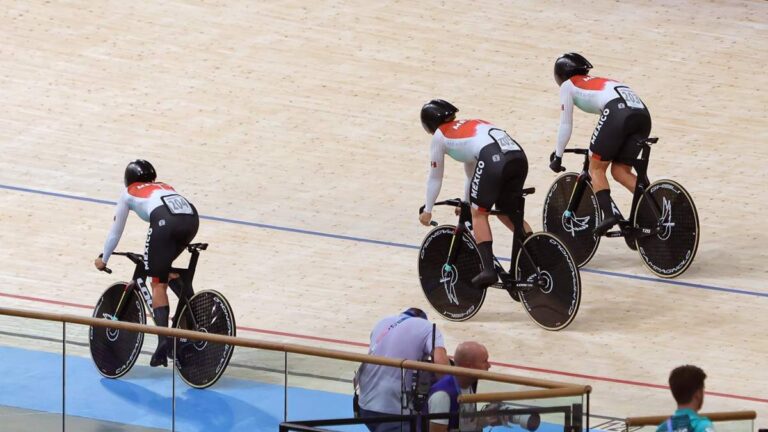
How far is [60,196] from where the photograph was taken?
14.9 metres

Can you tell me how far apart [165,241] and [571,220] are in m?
3.15

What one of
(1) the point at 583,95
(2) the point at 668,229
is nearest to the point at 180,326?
(1) the point at 583,95

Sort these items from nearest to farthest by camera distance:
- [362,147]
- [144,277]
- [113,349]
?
[113,349]
[144,277]
[362,147]

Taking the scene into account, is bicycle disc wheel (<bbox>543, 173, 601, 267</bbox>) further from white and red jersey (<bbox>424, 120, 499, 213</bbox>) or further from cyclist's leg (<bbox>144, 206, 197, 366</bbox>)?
cyclist's leg (<bbox>144, 206, 197, 366</bbox>)

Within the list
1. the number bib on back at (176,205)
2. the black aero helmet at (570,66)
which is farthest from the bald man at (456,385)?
the black aero helmet at (570,66)

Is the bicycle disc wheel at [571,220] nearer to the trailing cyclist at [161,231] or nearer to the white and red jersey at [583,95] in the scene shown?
the white and red jersey at [583,95]

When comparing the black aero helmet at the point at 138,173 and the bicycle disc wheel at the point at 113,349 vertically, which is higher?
the black aero helmet at the point at 138,173

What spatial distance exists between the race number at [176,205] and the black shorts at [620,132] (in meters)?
2.89

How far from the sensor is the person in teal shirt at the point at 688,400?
662 cm

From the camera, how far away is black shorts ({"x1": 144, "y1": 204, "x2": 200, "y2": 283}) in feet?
36.5

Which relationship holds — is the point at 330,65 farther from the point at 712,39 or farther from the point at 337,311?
the point at 337,311

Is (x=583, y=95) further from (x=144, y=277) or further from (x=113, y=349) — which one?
(x=113, y=349)

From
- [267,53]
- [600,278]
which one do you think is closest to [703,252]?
[600,278]

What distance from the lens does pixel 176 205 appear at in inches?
444
